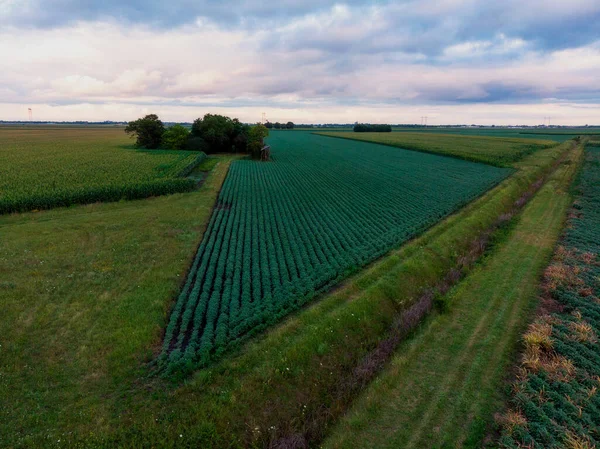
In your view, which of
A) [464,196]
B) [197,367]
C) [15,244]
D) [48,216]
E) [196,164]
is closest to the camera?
[197,367]

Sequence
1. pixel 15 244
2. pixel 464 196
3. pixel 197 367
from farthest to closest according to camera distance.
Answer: pixel 464 196 < pixel 15 244 < pixel 197 367

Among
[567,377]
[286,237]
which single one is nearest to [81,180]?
[286,237]

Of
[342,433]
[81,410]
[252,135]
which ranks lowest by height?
[342,433]

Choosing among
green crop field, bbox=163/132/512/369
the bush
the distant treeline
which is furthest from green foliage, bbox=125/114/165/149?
the distant treeline

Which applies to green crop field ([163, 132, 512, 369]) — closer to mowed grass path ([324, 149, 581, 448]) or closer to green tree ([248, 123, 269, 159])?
mowed grass path ([324, 149, 581, 448])

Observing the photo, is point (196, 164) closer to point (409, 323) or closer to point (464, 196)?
point (464, 196)

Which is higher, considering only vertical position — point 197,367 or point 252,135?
point 252,135

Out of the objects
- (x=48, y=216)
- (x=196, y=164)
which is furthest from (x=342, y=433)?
(x=196, y=164)
